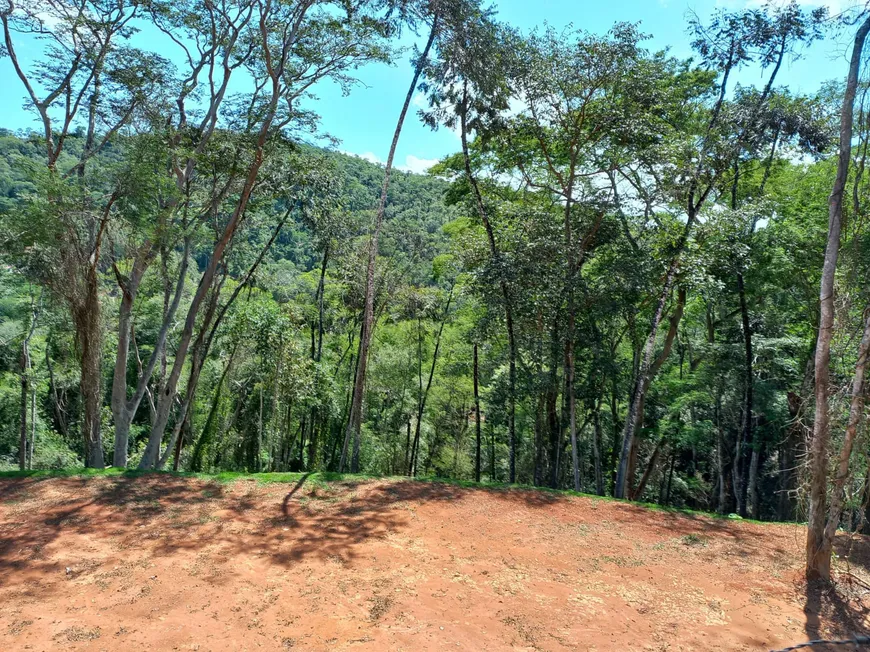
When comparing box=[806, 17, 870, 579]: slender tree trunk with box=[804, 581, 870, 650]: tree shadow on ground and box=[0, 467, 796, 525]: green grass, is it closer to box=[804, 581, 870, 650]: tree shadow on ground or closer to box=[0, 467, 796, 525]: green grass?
box=[804, 581, 870, 650]: tree shadow on ground

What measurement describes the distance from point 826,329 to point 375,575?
609cm

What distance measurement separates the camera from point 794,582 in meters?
6.59

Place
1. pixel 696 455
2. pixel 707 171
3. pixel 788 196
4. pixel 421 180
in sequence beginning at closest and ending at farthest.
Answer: pixel 707 171 → pixel 788 196 → pixel 696 455 → pixel 421 180

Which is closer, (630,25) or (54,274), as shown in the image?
(54,274)

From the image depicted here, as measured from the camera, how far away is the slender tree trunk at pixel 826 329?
20.1 feet

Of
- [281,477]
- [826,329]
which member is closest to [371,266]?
[281,477]

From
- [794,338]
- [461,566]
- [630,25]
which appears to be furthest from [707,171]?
[461,566]

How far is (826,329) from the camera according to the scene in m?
6.25

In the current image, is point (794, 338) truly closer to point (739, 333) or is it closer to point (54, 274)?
point (739, 333)

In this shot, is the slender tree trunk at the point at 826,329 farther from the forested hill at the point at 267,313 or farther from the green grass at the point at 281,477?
the forested hill at the point at 267,313

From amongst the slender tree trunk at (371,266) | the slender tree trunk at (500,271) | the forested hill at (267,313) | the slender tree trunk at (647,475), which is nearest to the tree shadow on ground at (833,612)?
the slender tree trunk at (500,271)

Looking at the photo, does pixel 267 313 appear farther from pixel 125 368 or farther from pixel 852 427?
pixel 852 427

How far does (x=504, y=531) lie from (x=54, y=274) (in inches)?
359

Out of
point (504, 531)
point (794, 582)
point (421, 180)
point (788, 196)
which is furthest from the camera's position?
point (421, 180)
